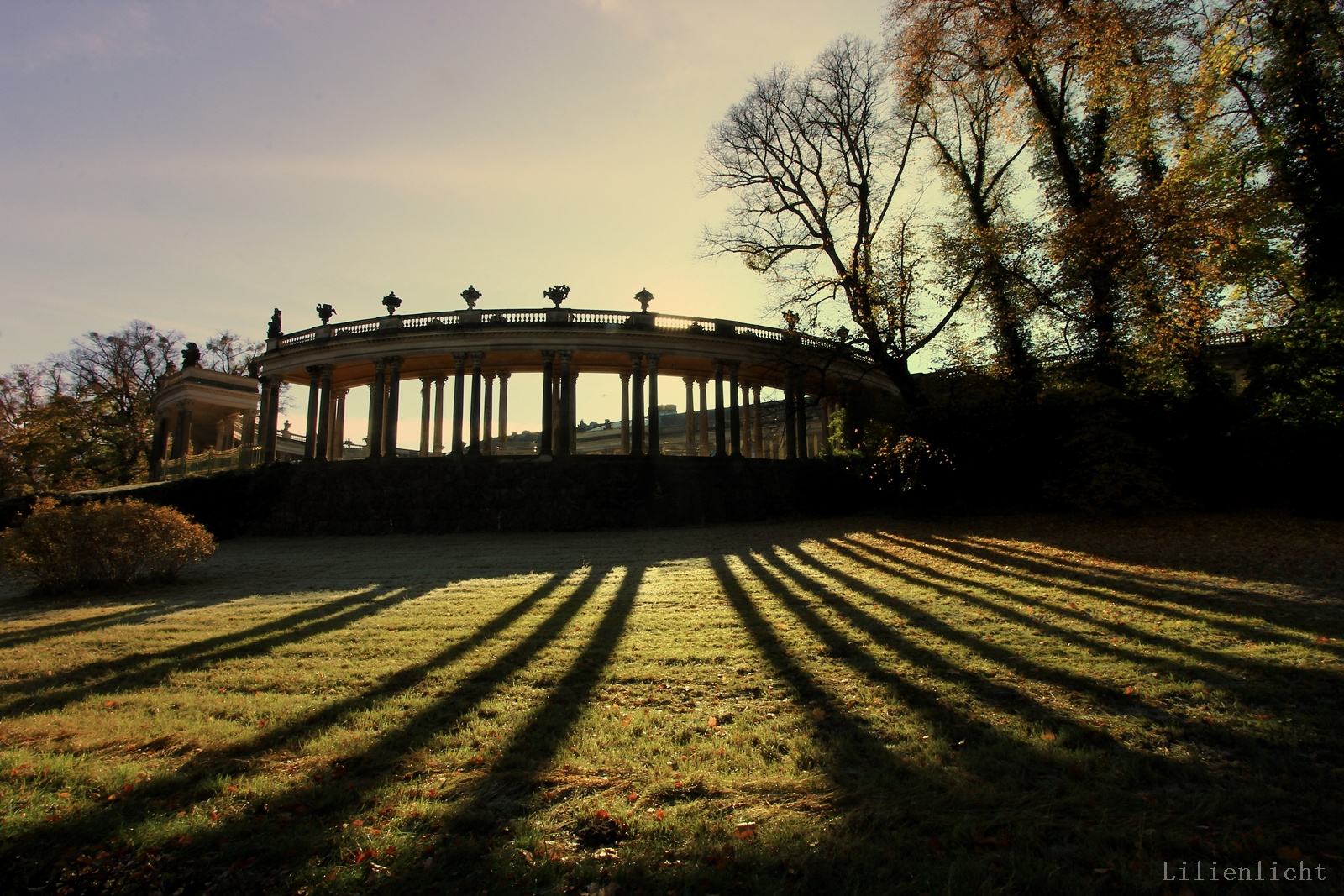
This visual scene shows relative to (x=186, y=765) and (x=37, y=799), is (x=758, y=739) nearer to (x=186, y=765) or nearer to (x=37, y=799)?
(x=186, y=765)

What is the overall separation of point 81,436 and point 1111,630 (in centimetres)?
5138

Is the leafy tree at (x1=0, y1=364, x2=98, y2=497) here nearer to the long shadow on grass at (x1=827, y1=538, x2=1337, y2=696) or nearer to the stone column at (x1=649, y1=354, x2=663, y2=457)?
the stone column at (x1=649, y1=354, x2=663, y2=457)

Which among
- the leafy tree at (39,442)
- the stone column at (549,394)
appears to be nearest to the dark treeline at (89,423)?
the leafy tree at (39,442)

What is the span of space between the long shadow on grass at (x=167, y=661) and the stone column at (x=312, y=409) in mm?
27288

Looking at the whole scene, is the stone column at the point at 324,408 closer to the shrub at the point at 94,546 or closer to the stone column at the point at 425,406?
the stone column at the point at 425,406

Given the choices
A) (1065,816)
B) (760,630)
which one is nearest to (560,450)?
(760,630)

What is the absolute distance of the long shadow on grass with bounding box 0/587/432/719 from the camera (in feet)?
21.5

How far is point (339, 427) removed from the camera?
3947 cm

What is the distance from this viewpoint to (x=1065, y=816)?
395 cm

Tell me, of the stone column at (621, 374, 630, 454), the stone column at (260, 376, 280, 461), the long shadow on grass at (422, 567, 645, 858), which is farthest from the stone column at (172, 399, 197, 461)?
the long shadow on grass at (422, 567, 645, 858)

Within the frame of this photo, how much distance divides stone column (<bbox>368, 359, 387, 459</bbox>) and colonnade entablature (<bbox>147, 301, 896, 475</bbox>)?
58 mm

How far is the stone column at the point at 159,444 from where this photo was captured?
40.9 meters

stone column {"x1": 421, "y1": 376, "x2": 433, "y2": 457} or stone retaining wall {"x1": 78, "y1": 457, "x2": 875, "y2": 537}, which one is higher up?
stone column {"x1": 421, "y1": 376, "x2": 433, "y2": 457}

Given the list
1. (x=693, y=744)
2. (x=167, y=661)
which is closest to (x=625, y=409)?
(x=167, y=661)
